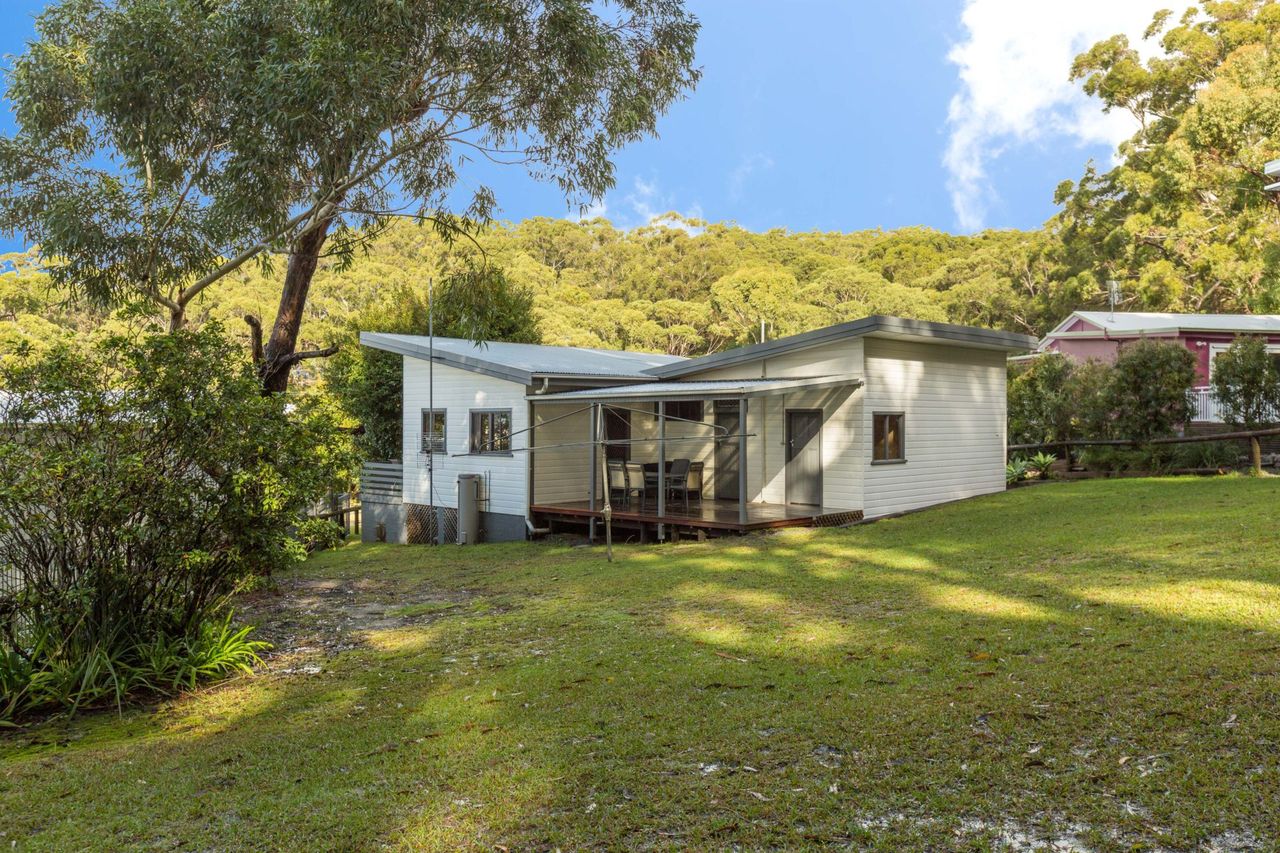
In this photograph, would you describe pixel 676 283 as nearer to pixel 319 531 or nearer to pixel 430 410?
pixel 430 410

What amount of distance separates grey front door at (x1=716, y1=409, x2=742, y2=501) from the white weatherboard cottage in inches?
1.4

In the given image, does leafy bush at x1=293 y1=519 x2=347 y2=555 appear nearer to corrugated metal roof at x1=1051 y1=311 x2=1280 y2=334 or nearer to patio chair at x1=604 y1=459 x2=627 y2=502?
patio chair at x1=604 y1=459 x2=627 y2=502

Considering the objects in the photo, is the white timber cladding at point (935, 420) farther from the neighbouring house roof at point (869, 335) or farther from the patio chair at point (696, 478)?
the patio chair at point (696, 478)

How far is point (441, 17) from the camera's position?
39.5ft

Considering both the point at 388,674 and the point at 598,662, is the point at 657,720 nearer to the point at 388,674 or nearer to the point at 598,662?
the point at 598,662

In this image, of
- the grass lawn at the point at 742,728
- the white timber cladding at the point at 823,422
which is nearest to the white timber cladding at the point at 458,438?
the white timber cladding at the point at 823,422

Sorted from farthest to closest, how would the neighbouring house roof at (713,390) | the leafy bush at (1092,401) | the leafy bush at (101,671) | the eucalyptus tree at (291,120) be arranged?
the leafy bush at (1092,401) → the neighbouring house roof at (713,390) → the eucalyptus tree at (291,120) → the leafy bush at (101,671)

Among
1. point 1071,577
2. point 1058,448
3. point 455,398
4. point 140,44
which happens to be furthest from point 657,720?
point 1058,448

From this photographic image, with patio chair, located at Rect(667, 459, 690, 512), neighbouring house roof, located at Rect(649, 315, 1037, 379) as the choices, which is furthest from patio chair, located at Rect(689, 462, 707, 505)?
neighbouring house roof, located at Rect(649, 315, 1037, 379)

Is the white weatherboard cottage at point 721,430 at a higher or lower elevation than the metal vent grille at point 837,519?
higher

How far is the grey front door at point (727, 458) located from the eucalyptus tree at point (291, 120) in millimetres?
4669

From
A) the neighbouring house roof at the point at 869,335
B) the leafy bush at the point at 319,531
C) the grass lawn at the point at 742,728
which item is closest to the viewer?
the grass lawn at the point at 742,728

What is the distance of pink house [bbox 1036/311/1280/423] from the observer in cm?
2370

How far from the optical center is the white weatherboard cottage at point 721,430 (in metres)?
14.4
